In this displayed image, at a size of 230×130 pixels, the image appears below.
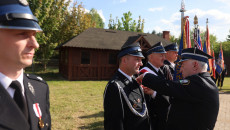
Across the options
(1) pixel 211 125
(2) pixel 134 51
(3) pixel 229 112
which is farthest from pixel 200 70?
(3) pixel 229 112

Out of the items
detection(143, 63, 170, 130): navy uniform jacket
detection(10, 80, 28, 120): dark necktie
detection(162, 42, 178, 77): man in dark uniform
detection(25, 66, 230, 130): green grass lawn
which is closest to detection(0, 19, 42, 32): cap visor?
detection(10, 80, 28, 120): dark necktie

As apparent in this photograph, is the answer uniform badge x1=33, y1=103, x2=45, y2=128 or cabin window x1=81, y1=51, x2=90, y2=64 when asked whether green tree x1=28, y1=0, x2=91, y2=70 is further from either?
uniform badge x1=33, y1=103, x2=45, y2=128

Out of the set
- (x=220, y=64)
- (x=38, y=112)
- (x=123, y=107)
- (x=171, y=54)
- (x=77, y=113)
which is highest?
(x=171, y=54)

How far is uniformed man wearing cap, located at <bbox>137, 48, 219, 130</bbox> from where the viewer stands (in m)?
2.42

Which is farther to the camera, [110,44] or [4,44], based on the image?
[110,44]

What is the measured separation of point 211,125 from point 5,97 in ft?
8.35

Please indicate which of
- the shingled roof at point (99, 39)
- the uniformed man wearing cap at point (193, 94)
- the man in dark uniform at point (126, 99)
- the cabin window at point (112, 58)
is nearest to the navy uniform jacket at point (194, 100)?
the uniformed man wearing cap at point (193, 94)

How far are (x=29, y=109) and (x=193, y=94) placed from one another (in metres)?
2.05

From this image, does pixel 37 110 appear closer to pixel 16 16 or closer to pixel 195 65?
pixel 16 16

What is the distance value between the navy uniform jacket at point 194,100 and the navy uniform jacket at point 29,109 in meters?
1.60

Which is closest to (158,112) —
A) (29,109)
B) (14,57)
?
Answer: (29,109)

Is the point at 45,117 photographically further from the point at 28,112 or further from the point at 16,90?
the point at 16,90

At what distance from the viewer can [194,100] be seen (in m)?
2.44

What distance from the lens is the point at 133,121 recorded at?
102 inches
